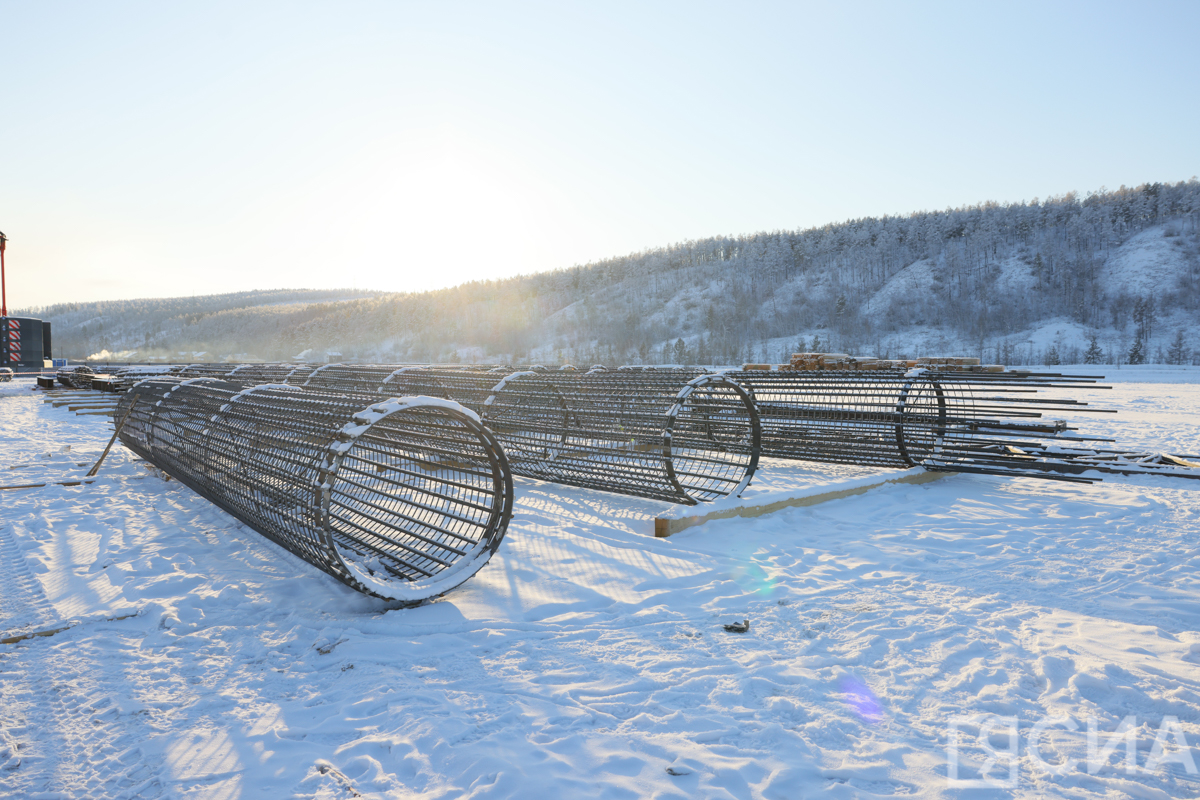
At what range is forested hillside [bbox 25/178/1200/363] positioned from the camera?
60.6 metres

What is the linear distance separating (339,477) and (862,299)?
7837cm

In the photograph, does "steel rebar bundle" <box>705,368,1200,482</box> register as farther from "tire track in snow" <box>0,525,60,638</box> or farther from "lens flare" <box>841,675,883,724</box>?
"tire track in snow" <box>0,525,60,638</box>

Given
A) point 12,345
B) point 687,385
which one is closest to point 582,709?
point 687,385

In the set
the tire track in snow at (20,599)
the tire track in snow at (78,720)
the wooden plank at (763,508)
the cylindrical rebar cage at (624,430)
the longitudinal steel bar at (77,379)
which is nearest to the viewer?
the tire track in snow at (78,720)

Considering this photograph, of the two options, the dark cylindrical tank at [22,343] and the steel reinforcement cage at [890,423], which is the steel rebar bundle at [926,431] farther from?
the dark cylindrical tank at [22,343]

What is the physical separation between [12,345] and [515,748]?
32.9 meters

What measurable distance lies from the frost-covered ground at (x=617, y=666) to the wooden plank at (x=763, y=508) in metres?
0.18

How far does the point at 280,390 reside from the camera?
5.38m

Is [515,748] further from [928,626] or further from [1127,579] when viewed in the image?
[1127,579]

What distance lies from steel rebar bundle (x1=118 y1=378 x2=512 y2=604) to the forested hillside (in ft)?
170

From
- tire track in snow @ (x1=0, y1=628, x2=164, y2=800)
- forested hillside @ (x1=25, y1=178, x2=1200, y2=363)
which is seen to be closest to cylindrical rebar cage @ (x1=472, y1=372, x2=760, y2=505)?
tire track in snow @ (x1=0, y1=628, x2=164, y2=800)

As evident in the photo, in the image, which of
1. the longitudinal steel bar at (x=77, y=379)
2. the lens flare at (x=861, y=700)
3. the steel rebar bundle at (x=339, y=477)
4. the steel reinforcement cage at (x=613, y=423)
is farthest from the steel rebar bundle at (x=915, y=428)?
the longitudinal steel bar at (x=77, y=379)

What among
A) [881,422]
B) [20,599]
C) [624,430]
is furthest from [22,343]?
[881,422]

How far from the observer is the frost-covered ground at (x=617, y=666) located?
2193 millimetres
